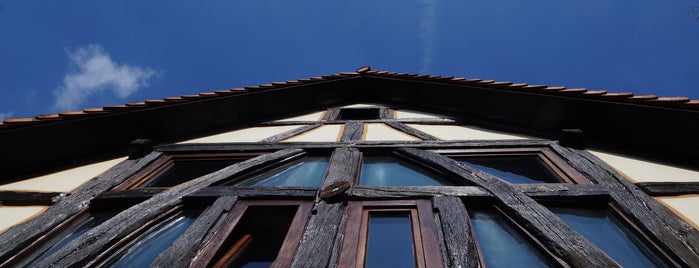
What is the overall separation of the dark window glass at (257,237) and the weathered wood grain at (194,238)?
141 mm

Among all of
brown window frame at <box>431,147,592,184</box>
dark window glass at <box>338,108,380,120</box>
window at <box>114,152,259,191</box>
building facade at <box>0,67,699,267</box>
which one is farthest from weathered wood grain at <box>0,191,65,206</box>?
dark window glass at <box>338,108,380,120</box>

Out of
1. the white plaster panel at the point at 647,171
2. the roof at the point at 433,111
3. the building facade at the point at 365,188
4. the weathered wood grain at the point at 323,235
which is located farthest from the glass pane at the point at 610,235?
the weathered wood grain at the point at 323,235

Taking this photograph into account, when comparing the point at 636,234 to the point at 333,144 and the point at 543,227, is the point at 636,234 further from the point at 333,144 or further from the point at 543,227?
the point at 333,144

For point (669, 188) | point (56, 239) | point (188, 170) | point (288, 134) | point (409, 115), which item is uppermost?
point (409, 115)

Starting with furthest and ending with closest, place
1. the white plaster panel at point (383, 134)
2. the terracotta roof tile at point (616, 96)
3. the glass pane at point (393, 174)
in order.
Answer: the white plaster panel at point (383, 134) < the terracotta roof tile at point (616, 96) < the glass pane at point (393, 174)

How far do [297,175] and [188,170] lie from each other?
1407 mm

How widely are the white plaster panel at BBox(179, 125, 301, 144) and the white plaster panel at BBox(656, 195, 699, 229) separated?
3906 mm

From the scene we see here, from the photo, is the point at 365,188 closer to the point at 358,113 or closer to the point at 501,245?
the point at 501,245

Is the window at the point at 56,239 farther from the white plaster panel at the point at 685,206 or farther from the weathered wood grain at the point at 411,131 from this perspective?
the white plaster panel at the point at 685,206

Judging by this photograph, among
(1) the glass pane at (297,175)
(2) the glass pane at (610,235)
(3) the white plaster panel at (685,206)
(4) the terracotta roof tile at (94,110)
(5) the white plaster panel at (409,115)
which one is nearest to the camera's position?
(2) the glass pane at (610,235)

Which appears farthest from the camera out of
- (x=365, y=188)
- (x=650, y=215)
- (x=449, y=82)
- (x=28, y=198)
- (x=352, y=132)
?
(x=449, y=82)

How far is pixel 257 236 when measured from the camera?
2.20 metres

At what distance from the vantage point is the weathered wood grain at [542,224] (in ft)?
5.19

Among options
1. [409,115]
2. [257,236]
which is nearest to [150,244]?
[257,236]
